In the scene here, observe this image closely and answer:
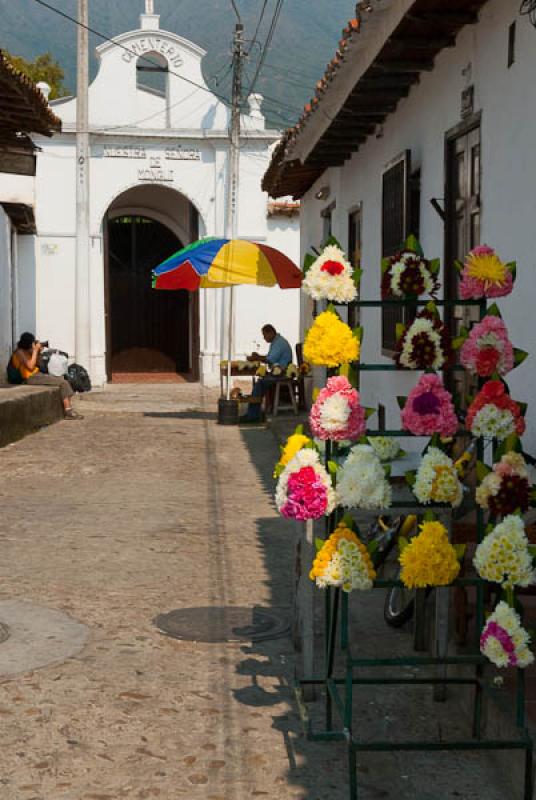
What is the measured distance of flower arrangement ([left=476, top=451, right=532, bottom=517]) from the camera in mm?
3951

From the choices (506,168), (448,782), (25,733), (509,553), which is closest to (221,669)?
(25,733)

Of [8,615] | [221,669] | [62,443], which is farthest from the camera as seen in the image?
[62,443]

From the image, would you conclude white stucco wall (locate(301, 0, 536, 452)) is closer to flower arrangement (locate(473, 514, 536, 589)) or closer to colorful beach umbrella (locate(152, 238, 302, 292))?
flower arrangement (locate(473, 514, 536, 589))

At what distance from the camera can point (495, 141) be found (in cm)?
687

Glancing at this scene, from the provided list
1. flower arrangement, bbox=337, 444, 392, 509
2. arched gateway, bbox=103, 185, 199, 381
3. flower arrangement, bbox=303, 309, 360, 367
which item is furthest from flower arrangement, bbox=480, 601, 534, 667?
arched gateway, bbox=103, 185, 199, 381

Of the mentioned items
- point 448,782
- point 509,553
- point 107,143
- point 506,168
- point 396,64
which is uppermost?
point 107,143

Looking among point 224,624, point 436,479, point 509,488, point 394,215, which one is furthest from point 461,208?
point 509,488

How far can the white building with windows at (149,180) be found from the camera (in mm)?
22688

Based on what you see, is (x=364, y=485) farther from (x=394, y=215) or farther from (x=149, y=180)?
(x=149, y=180)

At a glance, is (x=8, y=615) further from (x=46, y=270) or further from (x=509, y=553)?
(x=46, y=270)

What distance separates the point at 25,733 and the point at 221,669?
1.13 meters

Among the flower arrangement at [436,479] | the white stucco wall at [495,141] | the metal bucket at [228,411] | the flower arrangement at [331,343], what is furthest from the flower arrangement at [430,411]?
the metal bucket at [228,411]

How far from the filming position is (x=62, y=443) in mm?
13797

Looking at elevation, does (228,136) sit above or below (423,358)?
above
